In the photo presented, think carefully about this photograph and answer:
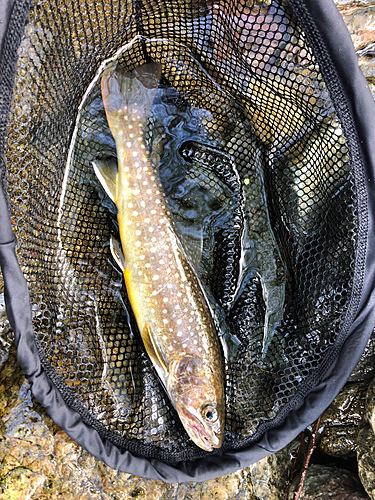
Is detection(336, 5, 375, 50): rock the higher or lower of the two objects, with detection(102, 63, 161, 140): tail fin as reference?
higher

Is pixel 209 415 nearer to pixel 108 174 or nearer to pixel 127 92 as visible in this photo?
pixel 108 174

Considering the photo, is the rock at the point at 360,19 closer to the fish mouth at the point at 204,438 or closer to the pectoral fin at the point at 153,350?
the pectoral fin at the point at 153,350

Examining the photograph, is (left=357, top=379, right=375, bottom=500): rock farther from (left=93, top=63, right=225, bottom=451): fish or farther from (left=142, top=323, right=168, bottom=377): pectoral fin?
(left=142, top=323, right=168, bottom=377): pectoral fin

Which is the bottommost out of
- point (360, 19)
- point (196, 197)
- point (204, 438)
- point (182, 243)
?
point (204, 438)

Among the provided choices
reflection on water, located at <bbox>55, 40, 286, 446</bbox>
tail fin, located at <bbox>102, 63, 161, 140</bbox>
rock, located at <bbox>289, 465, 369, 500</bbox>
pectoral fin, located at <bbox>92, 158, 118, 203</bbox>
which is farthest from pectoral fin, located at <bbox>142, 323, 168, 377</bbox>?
rock, located at <bbox>289, 465, 369, 500</bbox>

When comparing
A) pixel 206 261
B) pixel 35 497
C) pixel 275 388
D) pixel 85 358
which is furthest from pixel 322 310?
pixel 35 497

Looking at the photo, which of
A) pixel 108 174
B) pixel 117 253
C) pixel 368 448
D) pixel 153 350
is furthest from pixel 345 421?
pixel 108 174

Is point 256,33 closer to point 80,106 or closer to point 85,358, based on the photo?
point 80,106

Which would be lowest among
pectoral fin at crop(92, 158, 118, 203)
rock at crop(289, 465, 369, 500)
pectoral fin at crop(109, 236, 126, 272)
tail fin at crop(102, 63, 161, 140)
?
rock at crop(289, 465, 369, 500)
